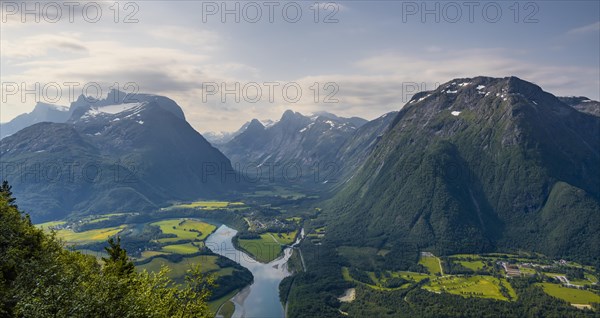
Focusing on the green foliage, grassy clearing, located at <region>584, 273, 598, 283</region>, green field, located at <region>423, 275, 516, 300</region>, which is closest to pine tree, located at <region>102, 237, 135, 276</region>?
the green foliage

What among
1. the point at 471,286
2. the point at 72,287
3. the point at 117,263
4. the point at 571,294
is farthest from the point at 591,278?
the point at 72,287

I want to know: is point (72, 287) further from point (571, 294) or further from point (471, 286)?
point (571, 294)

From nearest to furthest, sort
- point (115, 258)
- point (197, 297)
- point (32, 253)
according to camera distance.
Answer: point (197, 297)
point (32, 253)
point (115, 258)

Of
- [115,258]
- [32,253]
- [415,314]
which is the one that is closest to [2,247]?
[32,253]

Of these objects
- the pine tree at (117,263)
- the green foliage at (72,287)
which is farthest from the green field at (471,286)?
the green foliage at (72,287)

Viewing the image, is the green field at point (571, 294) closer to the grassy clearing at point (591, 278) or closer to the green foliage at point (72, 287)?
the grassy clearing at point (591, 278)

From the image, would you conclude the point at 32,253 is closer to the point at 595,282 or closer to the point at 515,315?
the point at 515,315

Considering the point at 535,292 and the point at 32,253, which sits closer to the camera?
the point at 32,253
